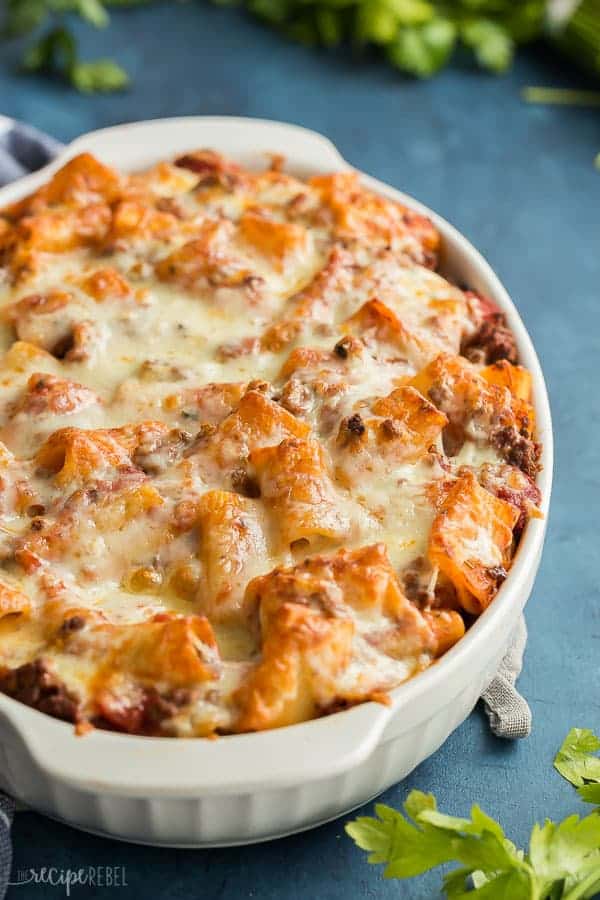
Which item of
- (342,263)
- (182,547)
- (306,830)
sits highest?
(342,263)

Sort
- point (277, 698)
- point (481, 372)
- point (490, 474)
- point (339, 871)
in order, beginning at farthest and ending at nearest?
1. point (481, 372)
2. point (490, 474)
3. point (339, 871)
4. point (277, 698)

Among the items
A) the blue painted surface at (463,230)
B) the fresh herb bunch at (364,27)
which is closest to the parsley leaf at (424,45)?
the fresh herb bunch at (364,27)

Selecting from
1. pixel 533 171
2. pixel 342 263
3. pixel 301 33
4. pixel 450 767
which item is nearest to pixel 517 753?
pixel 450 767

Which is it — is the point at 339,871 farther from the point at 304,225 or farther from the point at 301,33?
the point at 301,33

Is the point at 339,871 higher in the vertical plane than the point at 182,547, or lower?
lower

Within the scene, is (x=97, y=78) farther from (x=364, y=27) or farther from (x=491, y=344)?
(x=491, y=344)

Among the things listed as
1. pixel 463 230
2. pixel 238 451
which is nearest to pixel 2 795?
pixel 238 451

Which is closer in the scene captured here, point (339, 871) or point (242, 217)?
point (339, 871)
